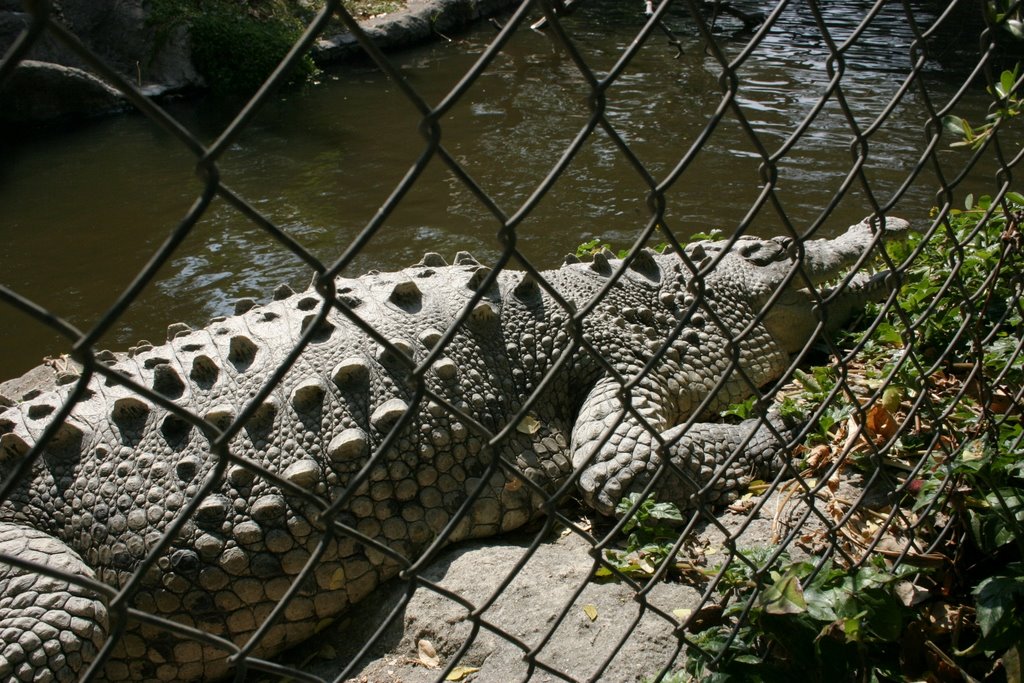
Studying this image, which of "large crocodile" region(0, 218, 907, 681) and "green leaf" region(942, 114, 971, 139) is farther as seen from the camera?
"large crocodile" region(0, 218, 907, 681)

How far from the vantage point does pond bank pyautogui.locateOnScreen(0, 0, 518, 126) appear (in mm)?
10938

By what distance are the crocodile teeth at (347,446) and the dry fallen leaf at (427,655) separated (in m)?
0.70

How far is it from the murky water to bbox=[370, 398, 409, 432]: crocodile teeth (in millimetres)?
2744

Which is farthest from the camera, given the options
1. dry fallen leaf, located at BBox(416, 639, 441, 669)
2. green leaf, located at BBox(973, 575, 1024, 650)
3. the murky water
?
the murky water

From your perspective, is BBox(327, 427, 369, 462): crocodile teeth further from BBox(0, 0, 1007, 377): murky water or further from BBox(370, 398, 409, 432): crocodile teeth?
BBox(0, 0, 1007, 377): murky water

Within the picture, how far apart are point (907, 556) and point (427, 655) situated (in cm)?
153

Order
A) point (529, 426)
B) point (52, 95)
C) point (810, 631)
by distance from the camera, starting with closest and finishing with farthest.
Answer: point (810, 631)
point (529, 426)
point (52, 95)

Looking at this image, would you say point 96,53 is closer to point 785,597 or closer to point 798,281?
point 798,281

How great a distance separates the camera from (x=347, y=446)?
3.09m

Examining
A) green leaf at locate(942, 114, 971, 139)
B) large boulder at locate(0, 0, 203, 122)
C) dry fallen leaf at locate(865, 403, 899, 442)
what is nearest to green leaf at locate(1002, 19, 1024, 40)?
green leaf at locate(942, 114, 971, 139)

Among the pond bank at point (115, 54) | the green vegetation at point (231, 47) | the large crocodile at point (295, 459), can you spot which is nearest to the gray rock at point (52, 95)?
the pond bank at point (115, 54)

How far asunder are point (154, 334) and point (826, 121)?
709 centimetres

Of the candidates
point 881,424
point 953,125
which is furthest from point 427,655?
point 953,125

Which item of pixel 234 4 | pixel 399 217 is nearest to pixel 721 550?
pixel 399 217
